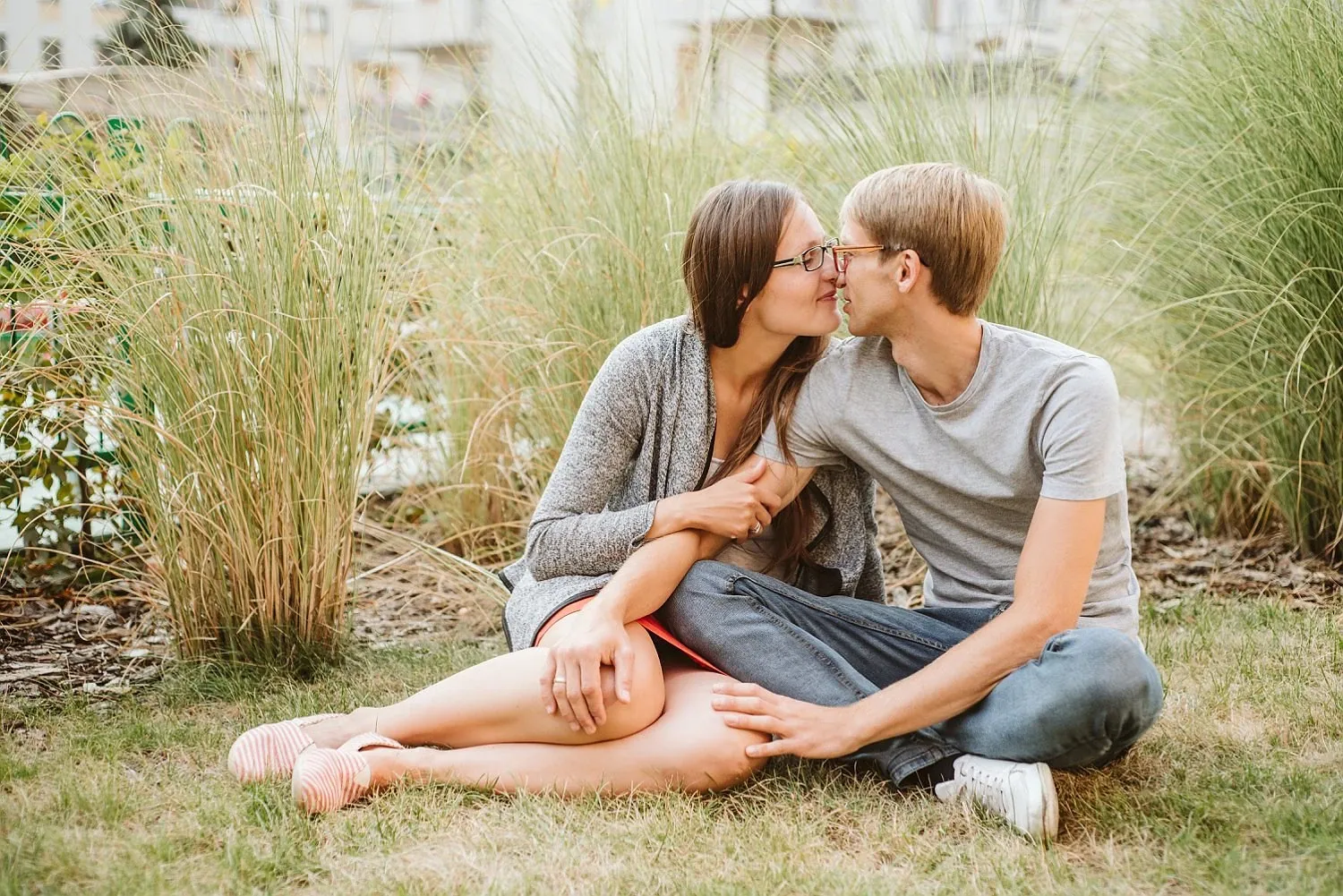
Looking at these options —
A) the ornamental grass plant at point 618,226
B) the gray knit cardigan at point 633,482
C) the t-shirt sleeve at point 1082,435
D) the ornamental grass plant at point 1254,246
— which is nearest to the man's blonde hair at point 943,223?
the t-shirt sleeve at point 1082,435

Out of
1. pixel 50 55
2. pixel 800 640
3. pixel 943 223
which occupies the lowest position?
pixel 800 640

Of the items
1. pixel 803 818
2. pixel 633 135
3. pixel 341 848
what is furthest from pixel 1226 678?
pixel 633 135

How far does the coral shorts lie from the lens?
7.24 feet

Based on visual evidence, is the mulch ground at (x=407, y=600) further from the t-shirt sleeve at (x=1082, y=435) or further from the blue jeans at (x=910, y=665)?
the t-shirt sleeve at (x=1082, y=435)

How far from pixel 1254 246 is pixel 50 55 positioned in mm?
3161

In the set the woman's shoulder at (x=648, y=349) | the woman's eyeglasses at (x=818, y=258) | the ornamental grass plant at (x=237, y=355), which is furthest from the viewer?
the ornamental grass plant at (x=237, y=355)

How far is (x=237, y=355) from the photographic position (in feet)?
8.52

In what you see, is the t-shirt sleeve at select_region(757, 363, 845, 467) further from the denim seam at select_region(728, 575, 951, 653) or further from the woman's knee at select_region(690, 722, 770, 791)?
the woman's knee at select_region(690, 722, 770, 791)

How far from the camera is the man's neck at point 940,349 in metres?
2.14

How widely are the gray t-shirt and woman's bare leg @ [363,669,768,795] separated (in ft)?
1.72

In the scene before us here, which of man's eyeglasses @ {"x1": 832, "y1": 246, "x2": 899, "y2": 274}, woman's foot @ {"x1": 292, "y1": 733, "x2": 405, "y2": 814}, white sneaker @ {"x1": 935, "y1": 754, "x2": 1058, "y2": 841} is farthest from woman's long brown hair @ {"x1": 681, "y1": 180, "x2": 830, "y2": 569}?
woman's foot @ {"x1": 292, "y1": 733, "x2": 405, "y2": 814}

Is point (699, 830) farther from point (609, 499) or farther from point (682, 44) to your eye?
point (682, 44)

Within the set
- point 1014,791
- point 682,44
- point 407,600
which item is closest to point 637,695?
point 1014,791

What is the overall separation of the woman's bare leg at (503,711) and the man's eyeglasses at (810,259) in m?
0.74
